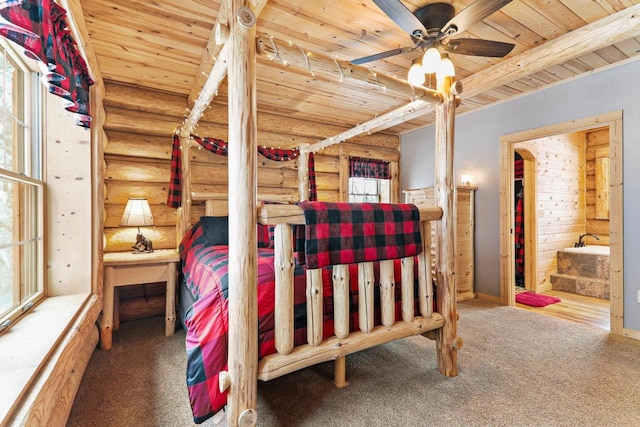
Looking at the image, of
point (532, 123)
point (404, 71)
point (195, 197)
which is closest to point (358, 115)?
point (404, 71)

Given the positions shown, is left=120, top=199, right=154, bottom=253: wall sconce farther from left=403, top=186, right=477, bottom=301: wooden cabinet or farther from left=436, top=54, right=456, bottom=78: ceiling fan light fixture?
left=403, top=186, right=477, bottom=301: wooden cabinet

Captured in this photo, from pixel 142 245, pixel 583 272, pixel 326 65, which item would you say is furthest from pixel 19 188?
pixel 583 272

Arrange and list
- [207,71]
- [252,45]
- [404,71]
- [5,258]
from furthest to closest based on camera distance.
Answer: [404,71]
[207,71]
[5,258]
[252,45]

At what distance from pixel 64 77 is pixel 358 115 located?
10.9 feet

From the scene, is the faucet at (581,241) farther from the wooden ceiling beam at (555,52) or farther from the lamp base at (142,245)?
the lamp base at (142,245)

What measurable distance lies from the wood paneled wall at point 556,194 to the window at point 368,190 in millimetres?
1983

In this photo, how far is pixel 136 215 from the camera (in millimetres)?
2666

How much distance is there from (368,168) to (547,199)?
9.08 feet

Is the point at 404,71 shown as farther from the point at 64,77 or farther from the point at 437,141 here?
the point at 64,77

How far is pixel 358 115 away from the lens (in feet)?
13.4

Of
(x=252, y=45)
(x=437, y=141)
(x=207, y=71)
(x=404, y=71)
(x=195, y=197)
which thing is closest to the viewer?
(x=252, y=45)

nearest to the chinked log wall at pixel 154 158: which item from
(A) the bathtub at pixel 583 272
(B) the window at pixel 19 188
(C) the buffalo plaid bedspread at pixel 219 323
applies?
(B) the window at pixel 19 188

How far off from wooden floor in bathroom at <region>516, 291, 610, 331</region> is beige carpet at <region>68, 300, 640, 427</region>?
1.99 ft

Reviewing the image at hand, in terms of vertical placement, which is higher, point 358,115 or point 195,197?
point 358,115
